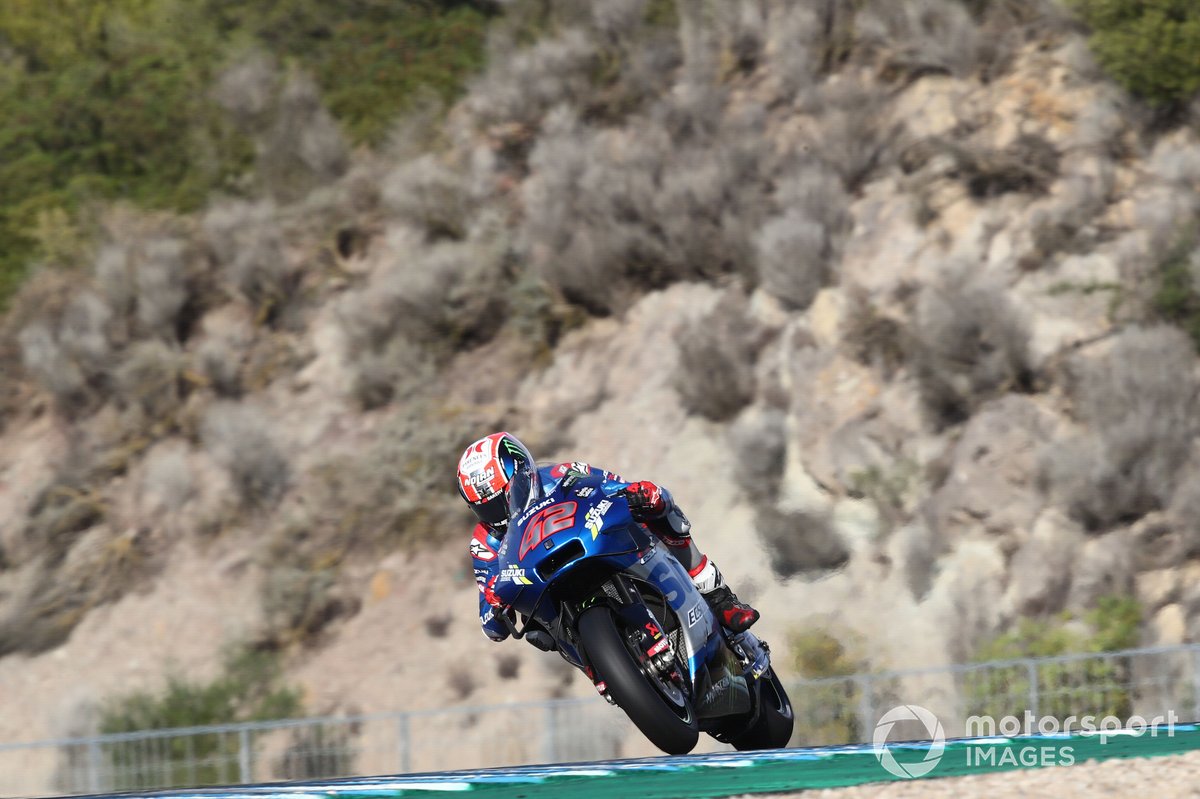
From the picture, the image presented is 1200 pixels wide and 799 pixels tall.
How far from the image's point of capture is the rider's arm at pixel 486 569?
9008 millimetres

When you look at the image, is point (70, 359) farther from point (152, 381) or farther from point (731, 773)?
point (731, 773)

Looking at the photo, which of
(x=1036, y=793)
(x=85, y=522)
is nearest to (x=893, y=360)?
(x=85, y=522)

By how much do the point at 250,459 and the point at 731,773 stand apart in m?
17.4

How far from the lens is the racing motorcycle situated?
25.7ft

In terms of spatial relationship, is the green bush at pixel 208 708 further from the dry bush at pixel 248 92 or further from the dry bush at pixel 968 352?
the dry bush at pixel 248 92

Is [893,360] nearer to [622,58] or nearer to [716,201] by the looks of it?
[716,201]

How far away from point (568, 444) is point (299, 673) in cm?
536

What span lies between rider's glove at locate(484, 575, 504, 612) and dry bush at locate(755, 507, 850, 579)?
11327 millimetres

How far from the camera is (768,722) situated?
9383 mm

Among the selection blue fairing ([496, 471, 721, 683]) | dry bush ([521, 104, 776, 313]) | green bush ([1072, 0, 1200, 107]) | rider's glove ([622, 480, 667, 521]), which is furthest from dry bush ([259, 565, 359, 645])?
green bush ([1072, 0, 1200, 107])

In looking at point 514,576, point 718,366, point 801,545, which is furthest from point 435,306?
point 514,576

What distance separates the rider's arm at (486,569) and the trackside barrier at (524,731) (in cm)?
658

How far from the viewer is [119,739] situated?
1634 cm

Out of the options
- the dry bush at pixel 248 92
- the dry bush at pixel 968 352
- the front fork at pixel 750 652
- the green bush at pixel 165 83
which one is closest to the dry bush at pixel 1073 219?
the dry bush at pixel 968 352
